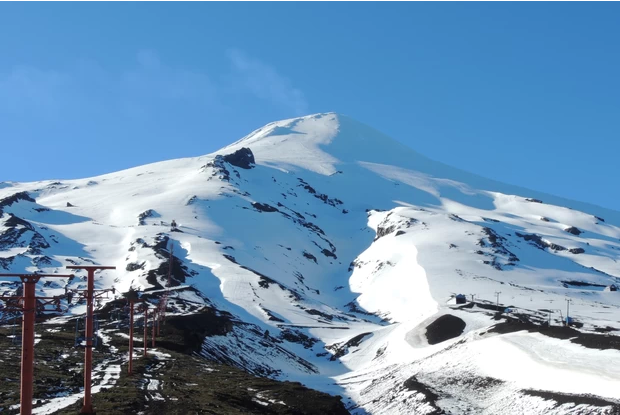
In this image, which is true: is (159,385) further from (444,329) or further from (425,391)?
(444,329)

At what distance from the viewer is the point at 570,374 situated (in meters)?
58.9

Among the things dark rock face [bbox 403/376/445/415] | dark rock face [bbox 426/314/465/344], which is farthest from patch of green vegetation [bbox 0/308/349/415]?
dark rock face [bbox 426/314/465/344]

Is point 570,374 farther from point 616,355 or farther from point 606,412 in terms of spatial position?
point 606,412

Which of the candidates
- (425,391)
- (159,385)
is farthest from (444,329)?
(159,385)

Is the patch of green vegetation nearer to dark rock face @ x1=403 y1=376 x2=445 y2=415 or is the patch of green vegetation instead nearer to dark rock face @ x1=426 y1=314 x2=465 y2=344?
dark rock face @ x1=403 y1=376 x2=445 y2=415

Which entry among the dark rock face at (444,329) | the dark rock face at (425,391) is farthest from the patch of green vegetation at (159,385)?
the dark rock face at (444,329)

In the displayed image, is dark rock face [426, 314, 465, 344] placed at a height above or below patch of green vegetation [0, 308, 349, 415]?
above

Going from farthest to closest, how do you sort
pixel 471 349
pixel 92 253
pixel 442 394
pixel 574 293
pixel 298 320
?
pixel 92 253, pixel 574 293, pixel 298 320, pixel 471 349, pixel 442 394

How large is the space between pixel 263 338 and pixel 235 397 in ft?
187

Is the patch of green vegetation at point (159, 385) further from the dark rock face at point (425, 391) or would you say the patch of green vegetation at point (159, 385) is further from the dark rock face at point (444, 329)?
the dark rock face at point (444, 329)

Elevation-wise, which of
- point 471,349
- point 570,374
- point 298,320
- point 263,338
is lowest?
point 570,374

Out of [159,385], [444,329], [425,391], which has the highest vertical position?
[444,329]

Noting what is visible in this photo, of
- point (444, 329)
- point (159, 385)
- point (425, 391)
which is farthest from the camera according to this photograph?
point (444, 329)

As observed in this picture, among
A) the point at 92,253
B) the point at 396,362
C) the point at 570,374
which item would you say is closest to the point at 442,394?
the point at 570,374
